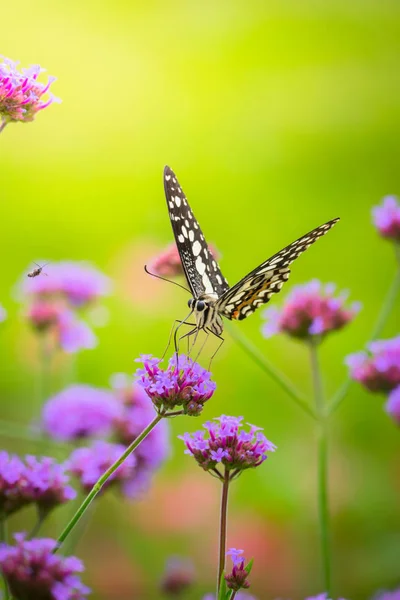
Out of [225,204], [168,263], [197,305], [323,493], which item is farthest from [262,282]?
[225,204]

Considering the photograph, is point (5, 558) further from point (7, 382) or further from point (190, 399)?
point (7, 382)

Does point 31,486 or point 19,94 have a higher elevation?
point 19,94

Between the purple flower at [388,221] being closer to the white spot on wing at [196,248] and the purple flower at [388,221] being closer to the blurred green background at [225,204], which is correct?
the white spot on wing at [196,248]

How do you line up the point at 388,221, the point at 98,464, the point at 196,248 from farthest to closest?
the point at 388,221
the point at 196,248
the point at 98,464

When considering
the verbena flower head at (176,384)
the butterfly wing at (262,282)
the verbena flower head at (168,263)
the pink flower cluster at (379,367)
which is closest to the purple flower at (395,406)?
the pink flower cluster at (379,367)

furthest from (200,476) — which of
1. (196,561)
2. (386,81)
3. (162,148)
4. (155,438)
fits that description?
(386,81)

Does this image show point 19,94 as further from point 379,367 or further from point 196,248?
point 379,367

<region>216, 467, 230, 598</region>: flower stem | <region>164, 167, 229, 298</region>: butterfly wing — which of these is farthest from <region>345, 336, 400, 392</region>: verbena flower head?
<region>216, 467, 230, 598</region>: flower stem
